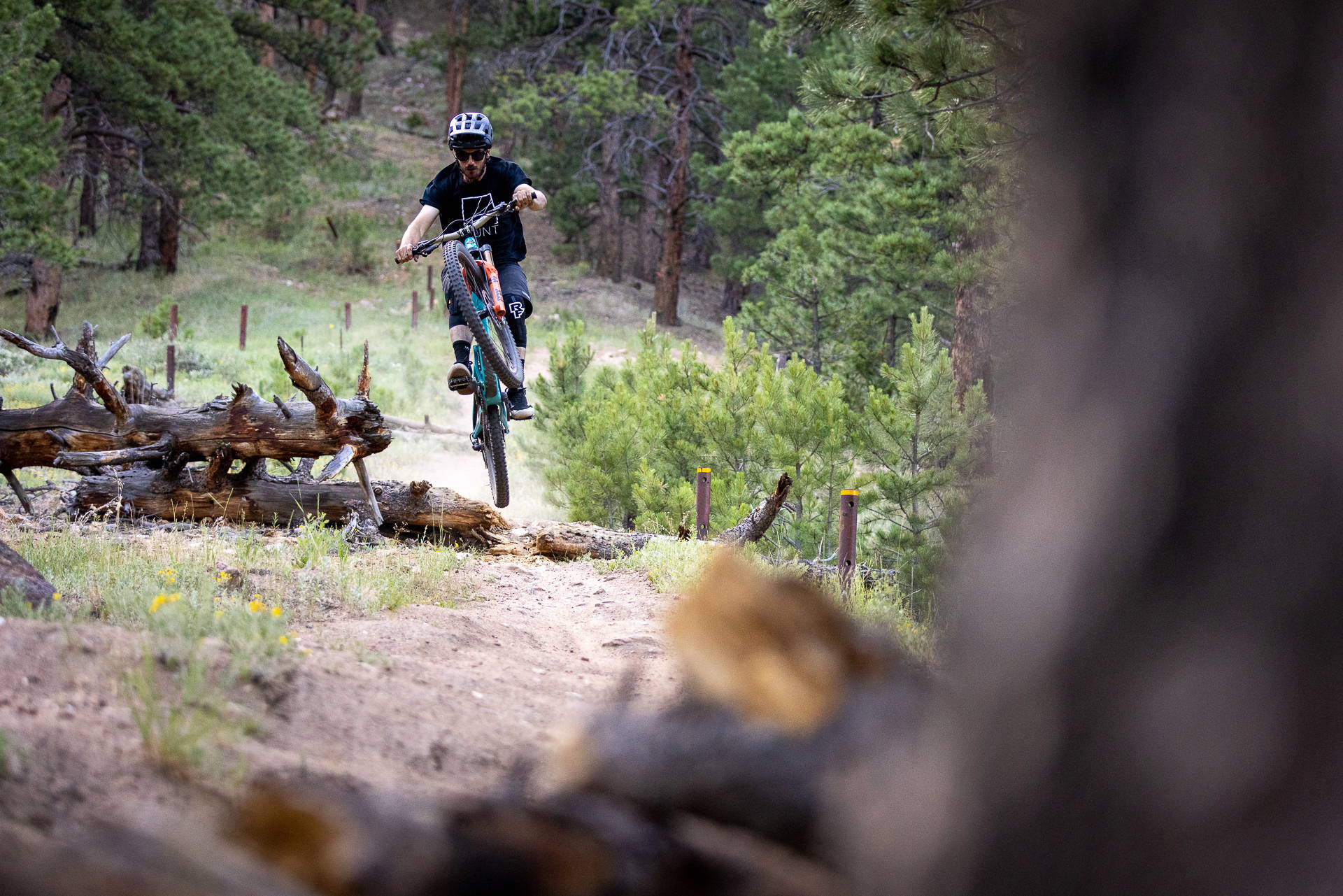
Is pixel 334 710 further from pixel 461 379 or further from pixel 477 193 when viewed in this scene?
pixel 477 193

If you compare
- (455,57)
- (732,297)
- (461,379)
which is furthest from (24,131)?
(732,297)

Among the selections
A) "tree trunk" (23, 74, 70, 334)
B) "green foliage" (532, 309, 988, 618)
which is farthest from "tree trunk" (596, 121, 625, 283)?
"green foliage" (532, 309, 988, 618)

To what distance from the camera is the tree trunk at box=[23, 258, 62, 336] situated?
22703 mm

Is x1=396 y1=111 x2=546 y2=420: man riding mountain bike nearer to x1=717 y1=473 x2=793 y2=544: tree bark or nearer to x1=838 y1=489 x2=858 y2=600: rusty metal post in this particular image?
x1=717 y1=473 x2=793 y2=544: tree bark

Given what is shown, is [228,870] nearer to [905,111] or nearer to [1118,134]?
[1118,134]

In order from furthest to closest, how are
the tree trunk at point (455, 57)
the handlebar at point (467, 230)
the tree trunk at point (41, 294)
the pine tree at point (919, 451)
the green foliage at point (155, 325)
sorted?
the tree trunk at point (455, 57), the tree trunk at point (41, 294), the green foliage at point (155, 325), the pine tree at point (919, 451), the handlebar at point (467, 230)

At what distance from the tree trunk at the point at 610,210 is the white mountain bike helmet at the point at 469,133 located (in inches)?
943

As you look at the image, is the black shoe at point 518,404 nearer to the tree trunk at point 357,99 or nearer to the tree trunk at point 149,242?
the tree trunk at point 149,242

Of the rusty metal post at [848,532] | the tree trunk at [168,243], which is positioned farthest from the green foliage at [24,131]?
the rusty metal post at [848,532]

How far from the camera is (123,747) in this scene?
2.38 meters

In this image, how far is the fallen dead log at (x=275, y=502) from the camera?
7.14 m

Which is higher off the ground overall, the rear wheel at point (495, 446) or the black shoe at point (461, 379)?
the black shoe at point (461, 379)

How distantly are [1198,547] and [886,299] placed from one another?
48.6ft

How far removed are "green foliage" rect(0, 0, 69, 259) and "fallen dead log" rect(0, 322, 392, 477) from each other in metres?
12.4
